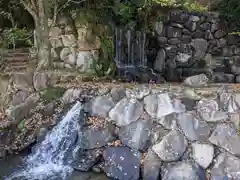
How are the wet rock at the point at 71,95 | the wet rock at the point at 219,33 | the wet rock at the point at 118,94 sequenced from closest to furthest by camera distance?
1. the wet rock at the point at 118,94
2. the wet rock at the point at 71,95
3. the wet rock at the point at 219,33

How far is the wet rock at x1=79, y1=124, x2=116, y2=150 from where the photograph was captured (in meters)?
5.34

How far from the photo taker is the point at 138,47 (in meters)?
8.27

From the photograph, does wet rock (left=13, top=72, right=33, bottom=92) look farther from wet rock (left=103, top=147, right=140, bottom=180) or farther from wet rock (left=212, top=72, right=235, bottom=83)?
wet rock (left=212, top=72, right=235, bottom=83)

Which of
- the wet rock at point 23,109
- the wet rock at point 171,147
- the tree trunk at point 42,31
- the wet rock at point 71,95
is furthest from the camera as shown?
the tree trunk at point 42,31

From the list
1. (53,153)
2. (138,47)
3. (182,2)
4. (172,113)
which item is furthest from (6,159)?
(182,2)

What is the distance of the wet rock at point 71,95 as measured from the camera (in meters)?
5.98

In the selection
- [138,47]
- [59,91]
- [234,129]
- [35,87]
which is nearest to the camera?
[234,129]

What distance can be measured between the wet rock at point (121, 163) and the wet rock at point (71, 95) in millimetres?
1239

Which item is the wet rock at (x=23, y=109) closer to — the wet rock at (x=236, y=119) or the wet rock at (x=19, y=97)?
the wet rock at (x=19, y=97)

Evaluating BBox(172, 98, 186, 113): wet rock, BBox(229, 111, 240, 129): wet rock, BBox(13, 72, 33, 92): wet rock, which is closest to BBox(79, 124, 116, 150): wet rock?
BBox(172, 98, 186, 113): wet rock

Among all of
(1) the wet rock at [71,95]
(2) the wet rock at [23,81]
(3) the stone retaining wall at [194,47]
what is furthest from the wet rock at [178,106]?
(3) the stone retaining wall at [194,47]

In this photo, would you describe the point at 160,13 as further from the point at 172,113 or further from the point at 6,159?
the point at 6,159

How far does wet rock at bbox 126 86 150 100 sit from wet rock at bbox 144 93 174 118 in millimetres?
83

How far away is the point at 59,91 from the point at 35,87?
697mm
